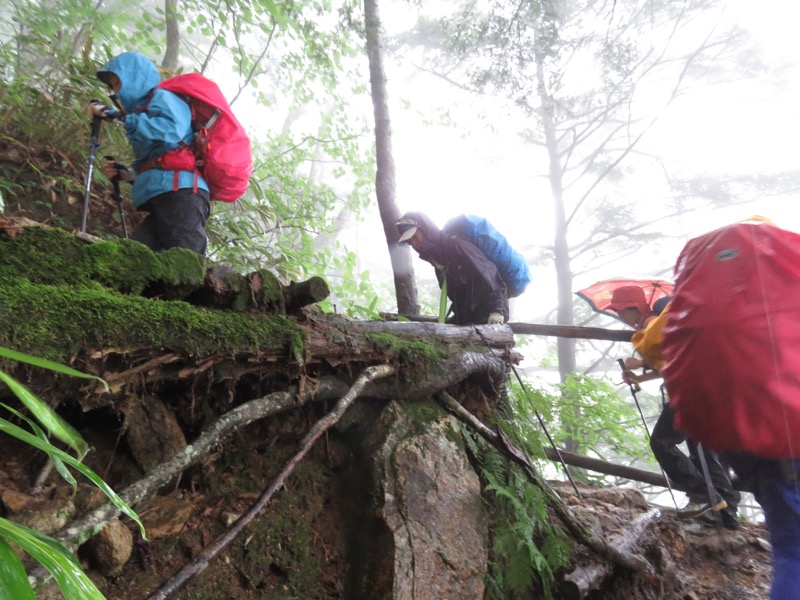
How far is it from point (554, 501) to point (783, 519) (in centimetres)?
121

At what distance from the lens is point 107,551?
1735mm

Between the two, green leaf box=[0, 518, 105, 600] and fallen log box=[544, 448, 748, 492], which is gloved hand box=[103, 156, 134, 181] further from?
fallen log box=[544, 448, 748, 492]

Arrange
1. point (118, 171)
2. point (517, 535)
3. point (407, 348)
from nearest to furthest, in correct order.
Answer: point (517, 535), point (407, 348), point (118, 171)

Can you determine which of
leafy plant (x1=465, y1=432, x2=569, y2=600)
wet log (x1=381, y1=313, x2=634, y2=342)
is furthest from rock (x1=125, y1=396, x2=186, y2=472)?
wet log (x1=381, y1=313, x2=634, y2=342)

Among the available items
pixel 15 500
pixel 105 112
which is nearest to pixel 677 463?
pixel 15 500

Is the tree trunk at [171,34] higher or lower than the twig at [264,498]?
higher

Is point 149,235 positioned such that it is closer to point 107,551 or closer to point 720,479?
point 107,551

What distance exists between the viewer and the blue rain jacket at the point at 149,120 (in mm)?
3102

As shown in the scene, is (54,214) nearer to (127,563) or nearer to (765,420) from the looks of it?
(127,563)

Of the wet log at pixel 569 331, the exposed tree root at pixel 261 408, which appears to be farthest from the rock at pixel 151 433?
the wet log at pixel 569 331

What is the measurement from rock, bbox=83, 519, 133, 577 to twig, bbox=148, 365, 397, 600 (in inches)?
12.4

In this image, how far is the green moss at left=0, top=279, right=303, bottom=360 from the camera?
158 cm

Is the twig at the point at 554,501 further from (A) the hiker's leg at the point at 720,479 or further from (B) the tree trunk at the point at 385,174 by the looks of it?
(B) the tree trunk at the point at 385,174

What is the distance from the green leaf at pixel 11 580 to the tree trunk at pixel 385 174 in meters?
5.00
